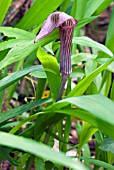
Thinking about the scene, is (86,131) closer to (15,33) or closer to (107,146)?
(107,146)

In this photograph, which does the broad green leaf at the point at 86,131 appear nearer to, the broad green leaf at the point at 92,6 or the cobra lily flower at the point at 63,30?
the cobra lily flower at the point at 63,30

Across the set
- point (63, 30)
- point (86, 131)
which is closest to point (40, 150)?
point (63, 30)

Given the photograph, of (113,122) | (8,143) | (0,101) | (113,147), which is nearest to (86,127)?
(113,147)

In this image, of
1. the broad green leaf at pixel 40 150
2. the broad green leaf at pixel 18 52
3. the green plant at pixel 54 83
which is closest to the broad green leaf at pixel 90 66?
the green plant at pixel 54 83

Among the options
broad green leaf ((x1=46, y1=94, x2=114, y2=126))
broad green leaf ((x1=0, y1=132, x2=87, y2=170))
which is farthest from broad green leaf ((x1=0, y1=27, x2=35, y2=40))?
broad green leaf ((x1=0, y1=132, x2=87, y2=170))

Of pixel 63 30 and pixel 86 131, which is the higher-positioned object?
pixel 63 30

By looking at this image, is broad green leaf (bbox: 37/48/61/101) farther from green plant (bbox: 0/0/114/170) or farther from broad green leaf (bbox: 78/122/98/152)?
broad green leaf (bbox: 78/122/98/152)

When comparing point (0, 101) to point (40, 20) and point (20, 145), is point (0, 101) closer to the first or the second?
point (40, 20)
